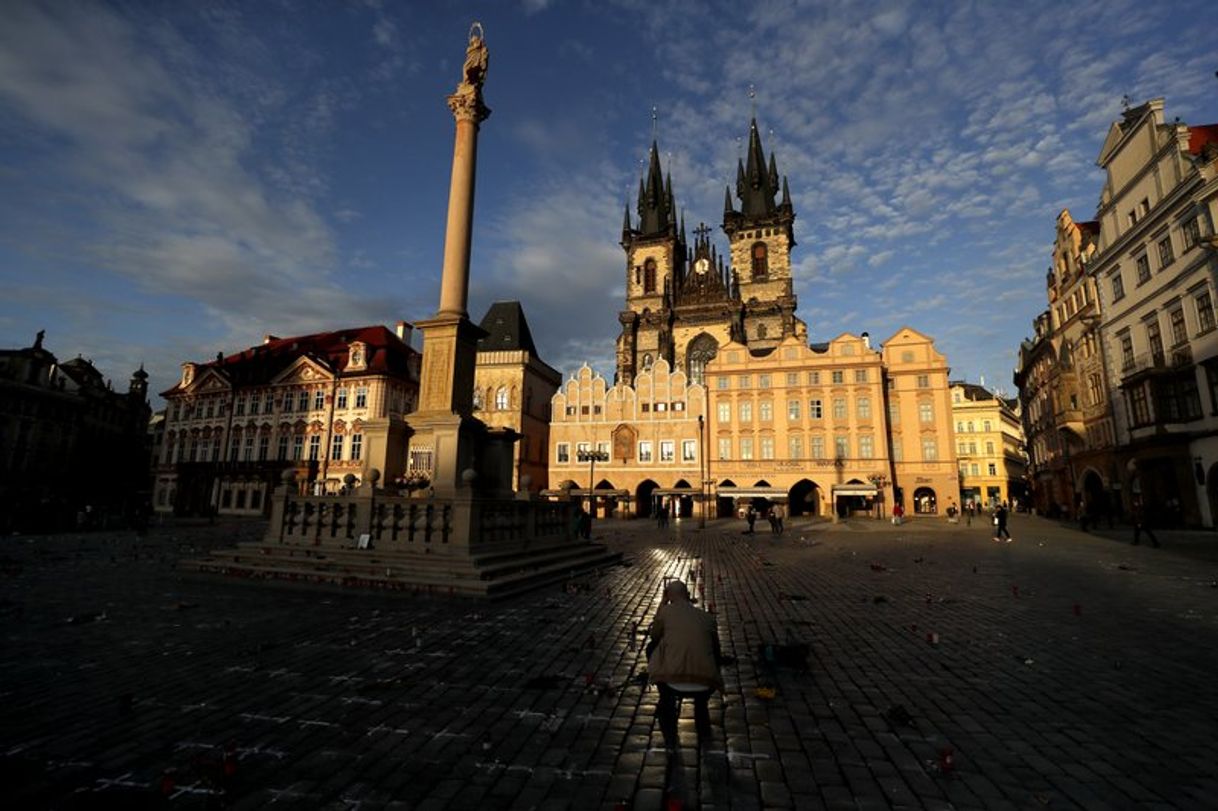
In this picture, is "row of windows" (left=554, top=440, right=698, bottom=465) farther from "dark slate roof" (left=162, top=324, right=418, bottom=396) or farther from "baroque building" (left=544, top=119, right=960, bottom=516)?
"dark slate roof" (left=162, top=324, right=418, bottom=396)

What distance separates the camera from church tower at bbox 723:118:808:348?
203ft

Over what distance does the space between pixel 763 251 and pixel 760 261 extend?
4.42 feet

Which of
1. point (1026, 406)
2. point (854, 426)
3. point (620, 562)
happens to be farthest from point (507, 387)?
point (1026, 406)

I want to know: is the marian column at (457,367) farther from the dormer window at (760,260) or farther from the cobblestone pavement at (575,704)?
the dormer window at (760,260)

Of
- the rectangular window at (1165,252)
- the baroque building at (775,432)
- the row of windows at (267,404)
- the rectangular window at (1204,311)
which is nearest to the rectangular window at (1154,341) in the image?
the rectangular window at (1204,311)

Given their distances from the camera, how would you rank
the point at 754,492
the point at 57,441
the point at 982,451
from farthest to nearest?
1. the point at 982,451
2. the point at 57,441
3. the point at 754,492

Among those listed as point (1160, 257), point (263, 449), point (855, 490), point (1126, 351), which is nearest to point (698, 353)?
point (855, 490)

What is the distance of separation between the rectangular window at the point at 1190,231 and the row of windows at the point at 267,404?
160 ft

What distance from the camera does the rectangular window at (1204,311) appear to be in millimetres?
22344

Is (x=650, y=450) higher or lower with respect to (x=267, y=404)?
lower

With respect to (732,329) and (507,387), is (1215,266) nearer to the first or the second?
(732,329)

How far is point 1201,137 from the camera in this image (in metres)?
25.3

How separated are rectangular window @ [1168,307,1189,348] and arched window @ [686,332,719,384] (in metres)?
40.5

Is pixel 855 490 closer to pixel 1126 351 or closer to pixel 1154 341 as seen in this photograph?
pixel 1126 351
